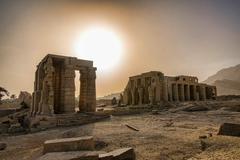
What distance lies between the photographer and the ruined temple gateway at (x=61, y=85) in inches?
609

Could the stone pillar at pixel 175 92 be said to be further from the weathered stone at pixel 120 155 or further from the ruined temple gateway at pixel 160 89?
the weathered stone at pixel 120 155

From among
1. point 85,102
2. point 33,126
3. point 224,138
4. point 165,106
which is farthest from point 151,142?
point 165,106

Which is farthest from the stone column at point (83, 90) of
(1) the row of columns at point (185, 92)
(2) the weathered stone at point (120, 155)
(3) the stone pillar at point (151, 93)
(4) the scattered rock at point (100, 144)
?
(1) the row of columns at point (185, 92)

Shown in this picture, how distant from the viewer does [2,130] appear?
14.3 metres

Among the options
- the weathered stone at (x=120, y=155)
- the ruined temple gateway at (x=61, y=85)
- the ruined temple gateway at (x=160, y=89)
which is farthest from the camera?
the ruined temple gateway at (x=160, y=89)

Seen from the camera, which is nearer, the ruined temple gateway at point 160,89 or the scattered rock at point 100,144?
the scattered rock at point 100,144

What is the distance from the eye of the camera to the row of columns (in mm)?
30625

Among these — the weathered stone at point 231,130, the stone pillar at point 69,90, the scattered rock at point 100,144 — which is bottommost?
the scattered rock at point 100,144

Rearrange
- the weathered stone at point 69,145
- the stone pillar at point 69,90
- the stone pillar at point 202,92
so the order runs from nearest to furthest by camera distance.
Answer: the weathered stone at point 69,145 < the stone pillar at point 69,90 < the stone pillar at point 202,92

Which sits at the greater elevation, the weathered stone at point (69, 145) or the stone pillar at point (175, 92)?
the stone pillar at point (175, 92)

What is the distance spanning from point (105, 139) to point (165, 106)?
17.0 metres

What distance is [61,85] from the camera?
16297mm

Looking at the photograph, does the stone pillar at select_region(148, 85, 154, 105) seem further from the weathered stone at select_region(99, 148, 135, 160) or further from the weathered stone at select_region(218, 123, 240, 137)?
the weathered stone at select_region(99, 148, 135, 160)

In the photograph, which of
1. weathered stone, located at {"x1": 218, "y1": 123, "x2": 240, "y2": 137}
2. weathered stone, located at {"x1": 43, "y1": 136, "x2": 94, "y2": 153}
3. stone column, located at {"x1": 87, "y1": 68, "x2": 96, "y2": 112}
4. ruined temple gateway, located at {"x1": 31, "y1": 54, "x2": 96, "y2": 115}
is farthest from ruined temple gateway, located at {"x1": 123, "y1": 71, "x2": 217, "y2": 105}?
weathered stone, located at {"x1": 43, "y1": 136, "x2": 94, "y2": 153}
